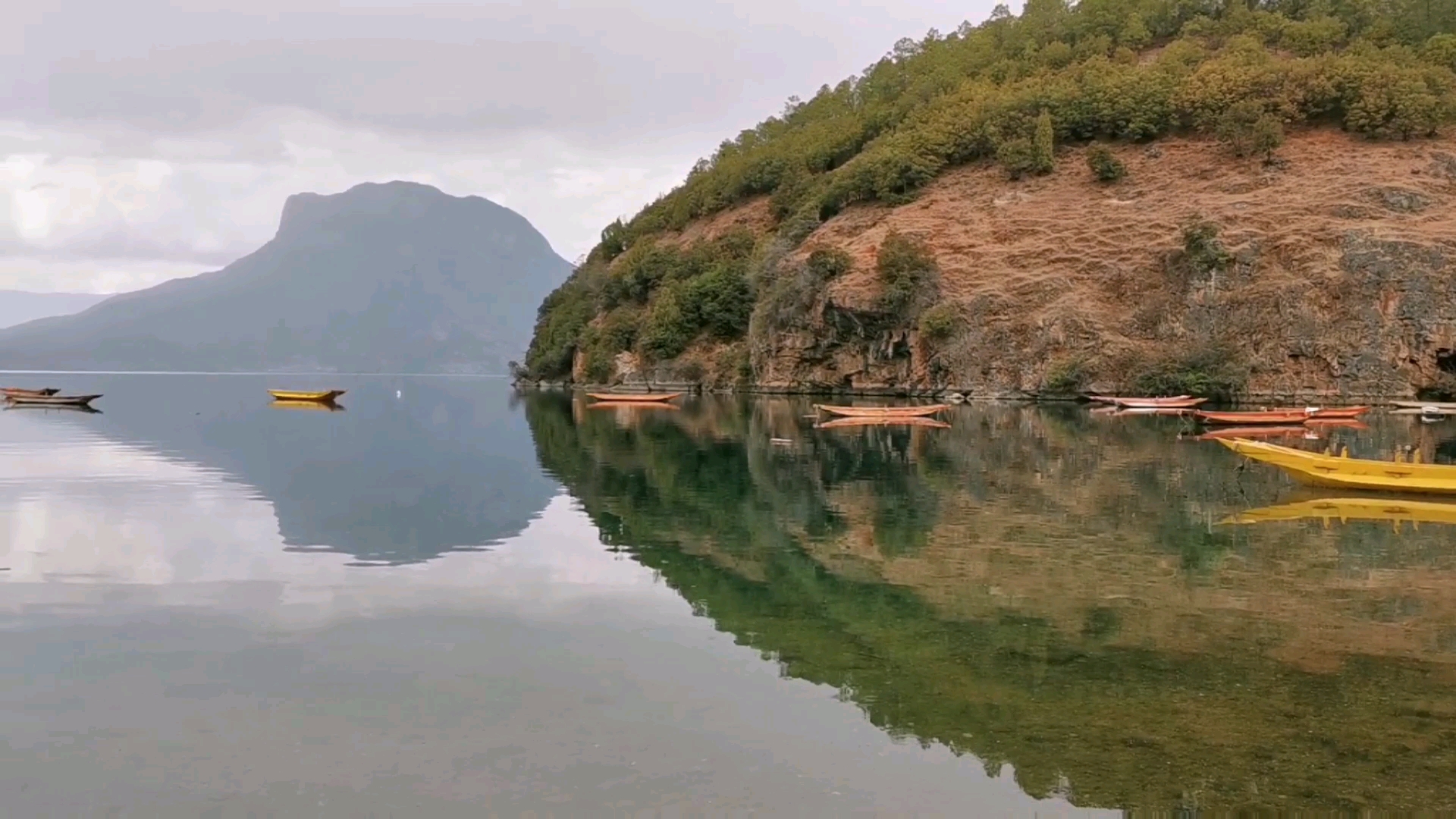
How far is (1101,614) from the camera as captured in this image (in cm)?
1352

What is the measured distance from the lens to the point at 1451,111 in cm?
9131

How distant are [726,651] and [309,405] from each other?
78973mm

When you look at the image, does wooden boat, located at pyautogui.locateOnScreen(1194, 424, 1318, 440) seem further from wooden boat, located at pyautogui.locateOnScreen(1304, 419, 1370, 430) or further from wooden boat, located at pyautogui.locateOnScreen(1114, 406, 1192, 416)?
wooden boat, located at pyautogui.locateOnScreen(1114, 406, 1192, 416)

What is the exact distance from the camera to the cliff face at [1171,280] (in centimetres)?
7419

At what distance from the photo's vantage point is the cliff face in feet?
243

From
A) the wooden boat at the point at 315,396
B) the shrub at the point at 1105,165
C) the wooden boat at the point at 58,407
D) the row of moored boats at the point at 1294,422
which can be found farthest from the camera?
the shrub at the point at 1105,165

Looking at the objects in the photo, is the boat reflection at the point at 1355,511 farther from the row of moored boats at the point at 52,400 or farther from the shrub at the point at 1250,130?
the shrub at the point at 1250,130

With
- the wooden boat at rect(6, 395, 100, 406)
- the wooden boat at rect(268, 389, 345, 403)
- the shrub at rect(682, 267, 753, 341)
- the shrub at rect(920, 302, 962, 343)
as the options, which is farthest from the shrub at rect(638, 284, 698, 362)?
the wooden boat at rect(6, 395, 100, 406)

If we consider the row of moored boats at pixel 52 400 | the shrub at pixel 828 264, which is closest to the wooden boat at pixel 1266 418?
the shrub at pixel 828 264

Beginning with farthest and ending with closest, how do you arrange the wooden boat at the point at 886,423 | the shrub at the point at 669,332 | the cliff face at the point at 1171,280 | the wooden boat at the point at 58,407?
the shrub at the point at 669,332 < the cliff face at the point at 1171,280 < the wooden boat at the point at 58,407 < the wooden boat at the point at 886,423

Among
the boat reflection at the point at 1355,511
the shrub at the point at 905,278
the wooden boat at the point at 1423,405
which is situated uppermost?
the shrub at the point at 905,278

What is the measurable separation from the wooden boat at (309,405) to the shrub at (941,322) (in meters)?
42.1

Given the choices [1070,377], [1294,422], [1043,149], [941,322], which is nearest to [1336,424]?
[1294,422]

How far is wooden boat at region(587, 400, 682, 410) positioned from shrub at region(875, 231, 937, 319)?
20.1 m
